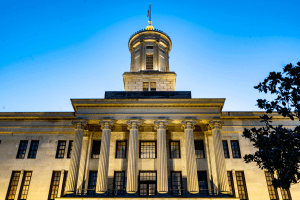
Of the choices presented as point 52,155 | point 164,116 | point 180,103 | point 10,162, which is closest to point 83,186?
point 52,155

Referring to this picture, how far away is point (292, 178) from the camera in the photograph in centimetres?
1599

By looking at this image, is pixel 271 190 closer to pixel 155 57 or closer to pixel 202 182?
pixel 202 182

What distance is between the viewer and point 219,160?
26.9 m

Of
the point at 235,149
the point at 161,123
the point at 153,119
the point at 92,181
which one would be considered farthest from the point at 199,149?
the point at 92,181

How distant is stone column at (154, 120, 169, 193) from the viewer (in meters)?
25.5

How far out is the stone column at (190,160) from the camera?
83.9 ft

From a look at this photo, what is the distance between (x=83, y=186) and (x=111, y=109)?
9.49 meters

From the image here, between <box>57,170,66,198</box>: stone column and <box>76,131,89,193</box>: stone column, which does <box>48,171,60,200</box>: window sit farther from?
<box>76,131,89,193</box>: stone column

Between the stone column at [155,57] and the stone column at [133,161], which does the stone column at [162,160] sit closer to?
the stone column at [133,161]

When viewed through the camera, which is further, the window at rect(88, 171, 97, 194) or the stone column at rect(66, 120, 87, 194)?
the window at rect(88, 171, 97, 194)

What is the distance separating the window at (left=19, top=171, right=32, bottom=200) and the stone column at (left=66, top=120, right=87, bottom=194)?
23.4 ft

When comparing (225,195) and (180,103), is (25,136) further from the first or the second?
(225,195)

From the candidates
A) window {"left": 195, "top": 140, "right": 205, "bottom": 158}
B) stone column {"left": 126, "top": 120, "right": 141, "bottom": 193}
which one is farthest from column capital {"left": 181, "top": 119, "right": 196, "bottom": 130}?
stone column {"left": 126, "top": 120, "right": 141, "bottom": 193}

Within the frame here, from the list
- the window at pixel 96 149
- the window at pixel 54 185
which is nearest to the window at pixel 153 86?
the window at pixel 96 149
